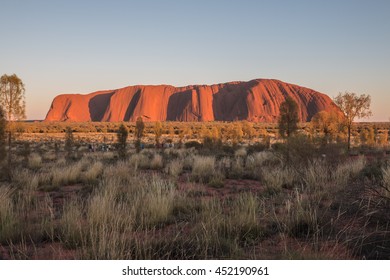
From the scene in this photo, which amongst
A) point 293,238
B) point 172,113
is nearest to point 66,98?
point 172,113

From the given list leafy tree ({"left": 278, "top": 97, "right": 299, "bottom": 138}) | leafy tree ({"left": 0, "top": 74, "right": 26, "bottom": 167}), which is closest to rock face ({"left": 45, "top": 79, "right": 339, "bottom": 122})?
leafy tree ({"left": 278, "top": 97, "right": 299, "bottom": 138})

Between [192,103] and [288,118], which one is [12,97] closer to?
[288,118]

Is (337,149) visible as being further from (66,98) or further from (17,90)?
(66,98)

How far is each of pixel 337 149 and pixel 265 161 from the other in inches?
149

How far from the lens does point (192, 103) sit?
131375mm

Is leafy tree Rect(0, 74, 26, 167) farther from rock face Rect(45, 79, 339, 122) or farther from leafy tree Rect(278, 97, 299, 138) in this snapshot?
rock face Rect(45, 79, 339, 122)

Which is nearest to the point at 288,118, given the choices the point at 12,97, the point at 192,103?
the point at 12,97

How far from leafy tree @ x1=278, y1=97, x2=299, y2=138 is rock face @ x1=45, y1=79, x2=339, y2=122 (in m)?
105

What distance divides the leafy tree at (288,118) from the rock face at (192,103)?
104802mm

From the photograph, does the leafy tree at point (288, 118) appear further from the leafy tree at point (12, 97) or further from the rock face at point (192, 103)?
the rock face at point (192, 103)

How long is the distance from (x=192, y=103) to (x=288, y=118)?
11626 cm

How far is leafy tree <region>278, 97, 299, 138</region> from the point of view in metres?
16.0

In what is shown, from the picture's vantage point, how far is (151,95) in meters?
143
